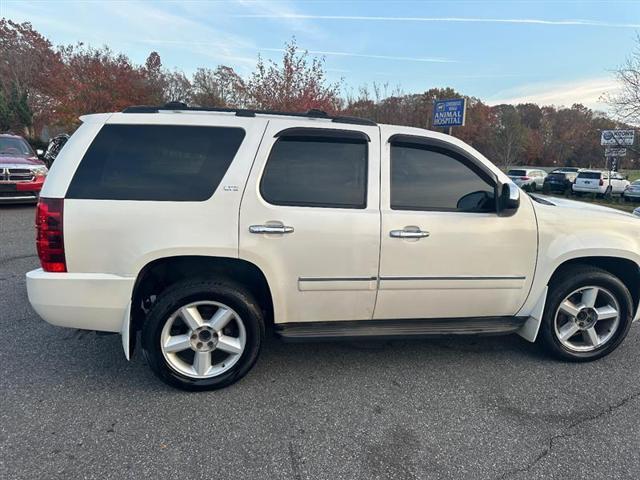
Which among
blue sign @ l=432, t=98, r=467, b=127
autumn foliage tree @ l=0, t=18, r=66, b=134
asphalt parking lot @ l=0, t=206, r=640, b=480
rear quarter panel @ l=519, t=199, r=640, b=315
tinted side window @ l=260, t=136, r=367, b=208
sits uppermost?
autumn foliage tree @ l=0, t=18, r=66, b=134

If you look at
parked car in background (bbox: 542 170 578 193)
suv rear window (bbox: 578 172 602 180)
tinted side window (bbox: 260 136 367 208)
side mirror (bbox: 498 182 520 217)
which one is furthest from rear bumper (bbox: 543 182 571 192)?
tinted side window (bbox: 260 136 367 208)

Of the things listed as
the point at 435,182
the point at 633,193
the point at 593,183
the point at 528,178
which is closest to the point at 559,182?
the point at 593,183

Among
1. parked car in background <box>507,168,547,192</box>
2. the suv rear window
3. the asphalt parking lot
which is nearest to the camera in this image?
the asphalt parking lot

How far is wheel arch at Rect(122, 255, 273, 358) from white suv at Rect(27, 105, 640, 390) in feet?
0.04

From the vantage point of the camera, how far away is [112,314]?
2.66m

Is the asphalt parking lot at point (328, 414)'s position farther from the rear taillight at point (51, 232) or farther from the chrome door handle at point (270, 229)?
the chrome door handle at point (270, 229)

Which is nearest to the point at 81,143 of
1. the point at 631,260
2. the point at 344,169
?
the point at 344,169

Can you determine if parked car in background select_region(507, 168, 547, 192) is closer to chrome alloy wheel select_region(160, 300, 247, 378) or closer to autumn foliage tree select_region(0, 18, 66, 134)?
chrome alloy wheel select_region(160, 300, 247, 378)

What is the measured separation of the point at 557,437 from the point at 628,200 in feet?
74.6

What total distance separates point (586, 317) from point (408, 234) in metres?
1.81

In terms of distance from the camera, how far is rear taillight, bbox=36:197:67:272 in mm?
2523

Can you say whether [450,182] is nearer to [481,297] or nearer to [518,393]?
[481,297]

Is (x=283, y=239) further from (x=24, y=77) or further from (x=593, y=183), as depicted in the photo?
(x=24, y=77)

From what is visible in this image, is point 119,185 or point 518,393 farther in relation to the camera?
point 518,393
